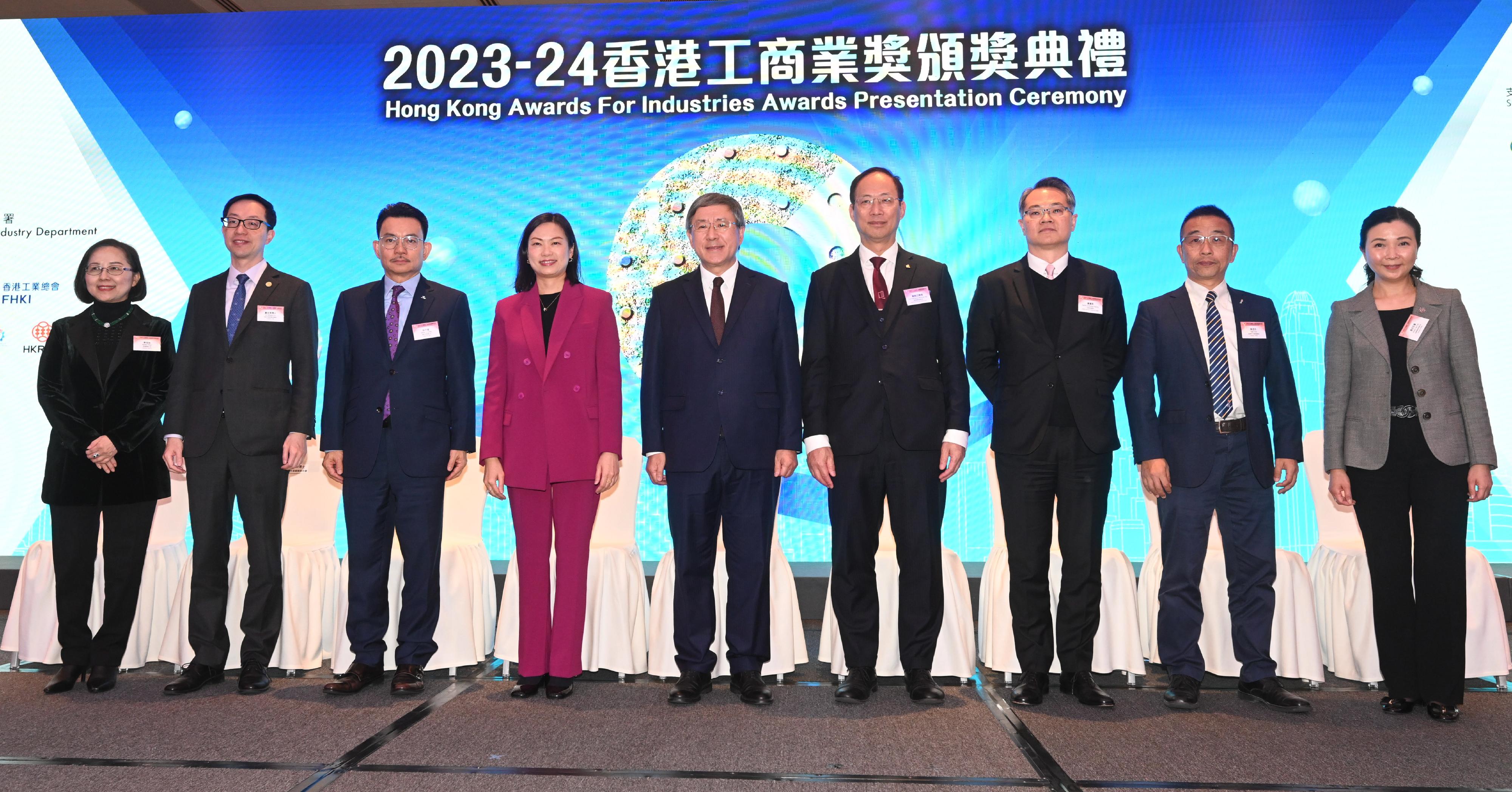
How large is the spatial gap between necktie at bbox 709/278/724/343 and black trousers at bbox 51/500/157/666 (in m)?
2.19

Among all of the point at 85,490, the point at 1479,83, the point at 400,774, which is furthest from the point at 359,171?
the point at 1479,83

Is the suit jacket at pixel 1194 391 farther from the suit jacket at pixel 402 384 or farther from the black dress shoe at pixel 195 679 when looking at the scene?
the black dress shoe at pixel 195 679

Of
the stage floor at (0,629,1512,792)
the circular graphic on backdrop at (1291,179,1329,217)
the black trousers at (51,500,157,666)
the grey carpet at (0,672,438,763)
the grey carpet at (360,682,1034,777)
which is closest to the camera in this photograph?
the stage floor at (0,629,1512,792)

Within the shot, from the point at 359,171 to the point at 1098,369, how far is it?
4113mm

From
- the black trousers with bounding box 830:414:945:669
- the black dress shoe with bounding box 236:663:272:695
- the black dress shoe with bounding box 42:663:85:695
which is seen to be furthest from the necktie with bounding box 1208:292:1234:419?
the black dress shoe with bounding box 42:663:85:695

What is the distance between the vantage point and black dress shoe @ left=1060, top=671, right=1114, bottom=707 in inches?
119

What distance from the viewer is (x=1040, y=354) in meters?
3.12

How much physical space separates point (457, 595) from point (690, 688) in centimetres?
102

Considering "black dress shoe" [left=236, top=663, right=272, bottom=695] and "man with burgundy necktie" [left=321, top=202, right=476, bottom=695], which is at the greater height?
"man with burgundy necktie" [left=321, top=202, right=476, bottom=695]

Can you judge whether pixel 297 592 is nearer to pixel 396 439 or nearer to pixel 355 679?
pixel 355 679

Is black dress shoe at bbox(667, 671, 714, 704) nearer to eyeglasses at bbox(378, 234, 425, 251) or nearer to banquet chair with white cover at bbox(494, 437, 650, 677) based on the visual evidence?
banquet chair with white cover at bbox(494, 437, 650, 677)

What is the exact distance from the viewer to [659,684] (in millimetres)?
3398

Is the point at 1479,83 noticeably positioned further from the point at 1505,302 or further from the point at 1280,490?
the point at 1280,490

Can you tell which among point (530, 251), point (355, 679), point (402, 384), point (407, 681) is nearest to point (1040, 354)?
point (530, 251)
